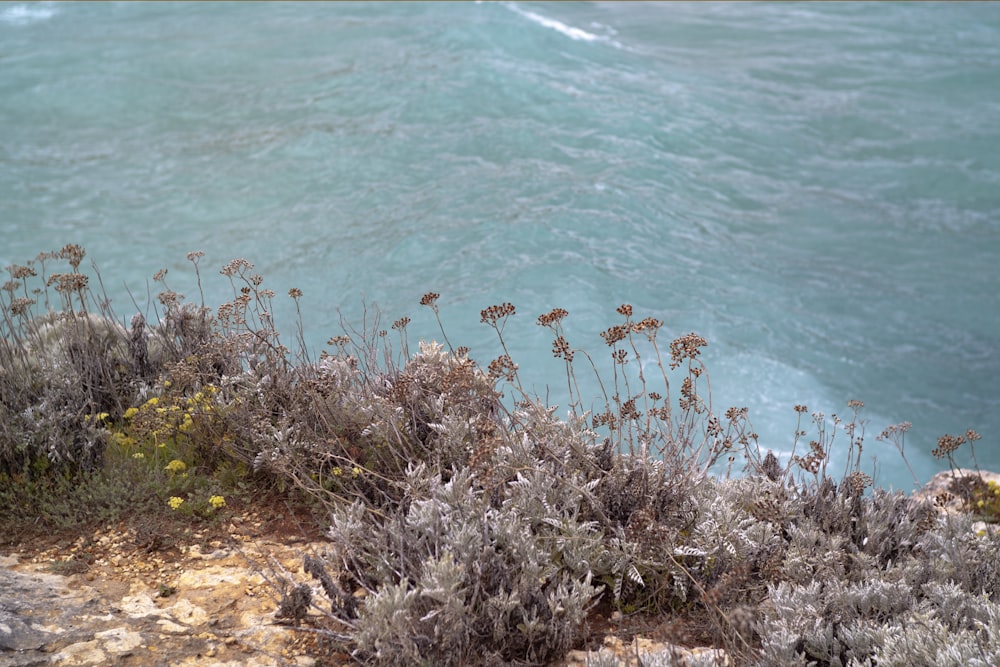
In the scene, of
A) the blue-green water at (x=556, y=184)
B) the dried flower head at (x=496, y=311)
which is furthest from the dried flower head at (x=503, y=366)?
the blue-green water at (x=556, y=184)

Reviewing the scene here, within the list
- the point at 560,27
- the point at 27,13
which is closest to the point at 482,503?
the point at 560,27

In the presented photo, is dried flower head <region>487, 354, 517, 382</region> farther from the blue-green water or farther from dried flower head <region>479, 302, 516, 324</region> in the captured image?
the blue-green water

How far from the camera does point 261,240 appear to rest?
1220 cm

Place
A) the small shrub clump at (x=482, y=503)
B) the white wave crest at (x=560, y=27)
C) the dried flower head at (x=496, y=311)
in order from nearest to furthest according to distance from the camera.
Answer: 1. the small shrub clump at (x=482, y=503)
2. the dried flower head at (x=496, y=311)
3. the white wave crest at (x=560, y=27)

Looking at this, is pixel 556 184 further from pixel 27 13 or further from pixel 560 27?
pixel 27 13

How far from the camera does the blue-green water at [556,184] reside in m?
10.8

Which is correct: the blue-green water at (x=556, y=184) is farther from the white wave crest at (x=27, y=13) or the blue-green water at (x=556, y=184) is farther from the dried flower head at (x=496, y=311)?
the dried flower head at (x=496, y=311)

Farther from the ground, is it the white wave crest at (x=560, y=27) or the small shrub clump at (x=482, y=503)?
the white wave crest at (x=560, y=27)

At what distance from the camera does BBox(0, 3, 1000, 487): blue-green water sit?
10758mm

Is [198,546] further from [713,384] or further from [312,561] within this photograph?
[713,384]

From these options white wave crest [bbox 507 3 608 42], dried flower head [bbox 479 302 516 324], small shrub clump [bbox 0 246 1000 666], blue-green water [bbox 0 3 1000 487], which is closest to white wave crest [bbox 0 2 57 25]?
blue-green water [bbox 0 3 1000 487]

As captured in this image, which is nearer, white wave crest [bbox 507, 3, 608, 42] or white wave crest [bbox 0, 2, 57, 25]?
white wave crest [bbox 507, 3, 608, 42]

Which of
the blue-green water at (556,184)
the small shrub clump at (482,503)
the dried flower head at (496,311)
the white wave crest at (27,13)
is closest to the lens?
the small shrub clump at (482,503)

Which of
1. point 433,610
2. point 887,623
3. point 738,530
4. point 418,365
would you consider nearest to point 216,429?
point 418,365
